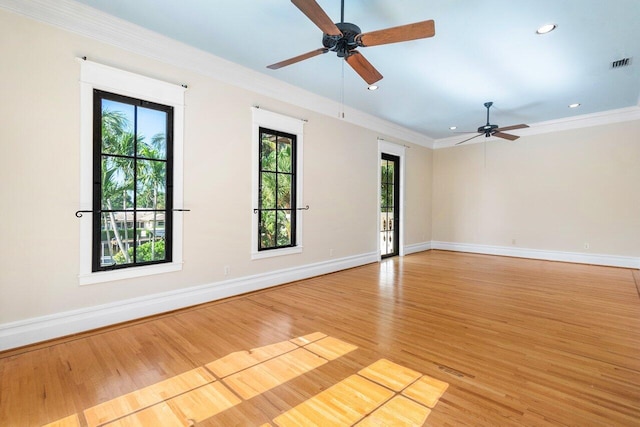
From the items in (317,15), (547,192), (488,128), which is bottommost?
(547,192)

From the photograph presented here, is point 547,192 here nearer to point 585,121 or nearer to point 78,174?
point 585,121

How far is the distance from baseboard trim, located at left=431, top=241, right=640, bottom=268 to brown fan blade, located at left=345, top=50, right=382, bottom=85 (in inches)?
243

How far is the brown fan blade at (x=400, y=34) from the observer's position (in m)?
2.15

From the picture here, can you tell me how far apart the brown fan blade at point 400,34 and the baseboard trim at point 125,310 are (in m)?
3.20

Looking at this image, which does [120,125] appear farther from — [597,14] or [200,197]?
[597,14]

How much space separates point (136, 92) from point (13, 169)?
1280 millimetres

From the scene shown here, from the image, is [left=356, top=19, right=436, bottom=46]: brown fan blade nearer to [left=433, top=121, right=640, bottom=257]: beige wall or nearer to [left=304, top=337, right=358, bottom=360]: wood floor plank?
[left=304, top=337, right=358, bottom=360]: wood floor plank

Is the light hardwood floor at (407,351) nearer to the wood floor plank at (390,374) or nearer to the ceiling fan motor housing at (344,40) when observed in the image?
the wood floor plank at (390,374)

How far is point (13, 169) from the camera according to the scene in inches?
98.5

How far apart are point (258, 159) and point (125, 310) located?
241 cm

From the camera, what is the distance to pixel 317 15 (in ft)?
6.75

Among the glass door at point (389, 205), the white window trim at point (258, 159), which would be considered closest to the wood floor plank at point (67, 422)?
the white window trim at point (258, 159)

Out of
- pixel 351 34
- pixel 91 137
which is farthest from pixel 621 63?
pixel 91 137

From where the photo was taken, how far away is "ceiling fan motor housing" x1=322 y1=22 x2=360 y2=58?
2391 mm
